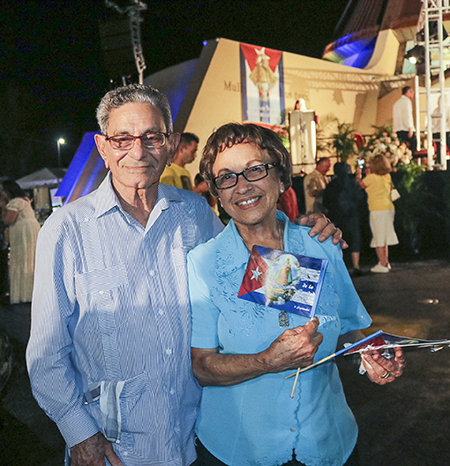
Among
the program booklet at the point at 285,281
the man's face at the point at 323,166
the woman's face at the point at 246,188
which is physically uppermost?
the man's face at the point at 323,166

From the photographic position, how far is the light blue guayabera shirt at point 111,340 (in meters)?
1.50

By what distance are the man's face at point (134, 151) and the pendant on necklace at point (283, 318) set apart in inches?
25.4

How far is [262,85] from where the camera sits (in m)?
Result: 15.7

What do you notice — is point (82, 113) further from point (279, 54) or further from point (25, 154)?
point (279, 54)

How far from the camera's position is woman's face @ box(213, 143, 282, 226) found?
158 cm

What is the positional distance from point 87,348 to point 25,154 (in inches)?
1292

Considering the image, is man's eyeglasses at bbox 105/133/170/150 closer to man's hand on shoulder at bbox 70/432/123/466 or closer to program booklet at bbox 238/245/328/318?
program booklet at bbox 238/245/328/318

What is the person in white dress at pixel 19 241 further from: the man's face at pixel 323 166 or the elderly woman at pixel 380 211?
the elderly woman at pixel 380 211

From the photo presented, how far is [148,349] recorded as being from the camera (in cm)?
153

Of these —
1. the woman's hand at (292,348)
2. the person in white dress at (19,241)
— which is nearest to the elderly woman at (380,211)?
the person in white dress at (19,241)

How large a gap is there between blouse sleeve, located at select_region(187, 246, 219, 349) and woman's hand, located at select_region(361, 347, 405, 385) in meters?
0.46

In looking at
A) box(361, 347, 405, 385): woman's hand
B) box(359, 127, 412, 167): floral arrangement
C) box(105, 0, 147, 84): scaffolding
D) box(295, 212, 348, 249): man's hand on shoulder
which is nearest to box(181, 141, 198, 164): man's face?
box(295, 212, 348, 249): man's hand on shoulder

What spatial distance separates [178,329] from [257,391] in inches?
12.6

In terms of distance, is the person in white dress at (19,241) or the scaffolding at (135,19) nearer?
the person in white dress at (19,241)
